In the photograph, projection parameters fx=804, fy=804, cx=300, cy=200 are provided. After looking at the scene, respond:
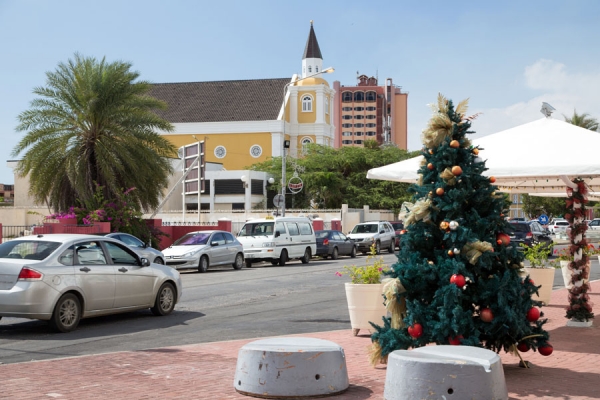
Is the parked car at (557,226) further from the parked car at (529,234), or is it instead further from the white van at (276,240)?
the white van at (276,240)

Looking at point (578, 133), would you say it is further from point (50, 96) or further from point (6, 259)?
point (50, 96)

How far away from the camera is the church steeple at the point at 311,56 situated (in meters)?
97.1

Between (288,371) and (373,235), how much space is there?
34.0 m

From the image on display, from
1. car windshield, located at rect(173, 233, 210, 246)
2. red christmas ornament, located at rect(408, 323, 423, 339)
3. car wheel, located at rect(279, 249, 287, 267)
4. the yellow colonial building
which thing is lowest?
car wheel, located at rect(279, 249, 287, 267)

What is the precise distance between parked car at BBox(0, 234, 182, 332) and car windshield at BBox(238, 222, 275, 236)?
16.7m

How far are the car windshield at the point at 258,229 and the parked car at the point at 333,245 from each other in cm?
497

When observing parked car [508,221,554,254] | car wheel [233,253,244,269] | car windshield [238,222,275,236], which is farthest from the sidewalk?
parked car [508,221,554,254]

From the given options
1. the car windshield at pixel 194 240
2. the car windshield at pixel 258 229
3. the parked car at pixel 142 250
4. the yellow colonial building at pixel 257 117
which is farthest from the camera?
the yellow colonial building at pixel 257 117

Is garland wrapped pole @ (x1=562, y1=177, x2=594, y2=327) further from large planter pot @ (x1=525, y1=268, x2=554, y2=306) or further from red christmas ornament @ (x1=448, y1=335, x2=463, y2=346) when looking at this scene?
red christmas ornament @ (x1=448, y1=335, x2=463, y2=346)

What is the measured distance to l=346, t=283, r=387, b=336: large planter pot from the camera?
10766mm

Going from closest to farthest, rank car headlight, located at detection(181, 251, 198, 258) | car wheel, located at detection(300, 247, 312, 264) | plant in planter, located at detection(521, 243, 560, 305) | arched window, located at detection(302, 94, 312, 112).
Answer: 1. plant in planter, located at detection(521, 243, 560, 305)
2. car headlight, located at detection(181, 251, 198, 258)
3. car wheel, located at detection(300, 247, 312, 264)
4. arched window, located at detection(302, 94, 312, 112)

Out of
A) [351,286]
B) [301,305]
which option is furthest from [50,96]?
[351,286]

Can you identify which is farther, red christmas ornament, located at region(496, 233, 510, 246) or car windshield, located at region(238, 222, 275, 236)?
car windshield, located at region(238, 222, 275, 236)

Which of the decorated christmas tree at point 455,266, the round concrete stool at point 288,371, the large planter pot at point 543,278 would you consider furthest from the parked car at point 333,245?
the round concrete stool at point 288,371
